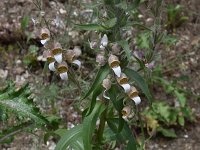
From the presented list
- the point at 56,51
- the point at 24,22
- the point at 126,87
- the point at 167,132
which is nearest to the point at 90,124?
the point at 126,87

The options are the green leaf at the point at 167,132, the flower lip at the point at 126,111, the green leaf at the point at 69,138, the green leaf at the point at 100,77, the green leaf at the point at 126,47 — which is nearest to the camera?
the green leaf at the point at 126,47

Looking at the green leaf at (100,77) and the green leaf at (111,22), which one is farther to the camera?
the green leaf at (100,77)

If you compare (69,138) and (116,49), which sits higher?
(116,49)

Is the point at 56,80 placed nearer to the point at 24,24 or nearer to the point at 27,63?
the point at 27,63

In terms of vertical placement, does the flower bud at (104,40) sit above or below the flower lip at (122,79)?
above

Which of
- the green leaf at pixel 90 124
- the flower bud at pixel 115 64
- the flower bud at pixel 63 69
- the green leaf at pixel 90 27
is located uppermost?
the green leaf at pixel 90 27

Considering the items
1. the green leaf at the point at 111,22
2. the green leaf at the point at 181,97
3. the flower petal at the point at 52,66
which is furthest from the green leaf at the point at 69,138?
the green leaf at the point at 181,97

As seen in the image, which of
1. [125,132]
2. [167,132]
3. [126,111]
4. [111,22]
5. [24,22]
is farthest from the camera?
[24,22]

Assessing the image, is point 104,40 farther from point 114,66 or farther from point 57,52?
point 57,52

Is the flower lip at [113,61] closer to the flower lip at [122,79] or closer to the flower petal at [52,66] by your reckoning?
the flower lip at [122,79]
